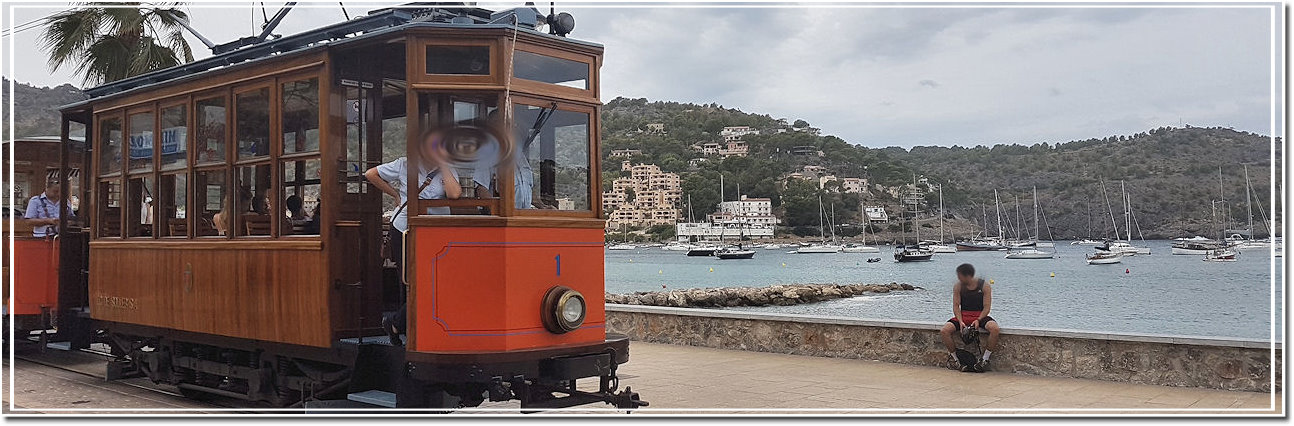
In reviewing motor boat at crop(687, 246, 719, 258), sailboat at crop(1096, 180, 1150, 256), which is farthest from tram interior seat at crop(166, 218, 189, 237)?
motor boat at crop(687, 246, 719, 258)

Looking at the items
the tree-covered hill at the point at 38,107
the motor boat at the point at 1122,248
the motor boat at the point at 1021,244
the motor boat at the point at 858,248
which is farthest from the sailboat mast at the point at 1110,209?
the tree-covered hill at the point at 38,107

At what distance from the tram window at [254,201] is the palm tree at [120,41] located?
6889 mm

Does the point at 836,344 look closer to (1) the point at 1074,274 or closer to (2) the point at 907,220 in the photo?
(2) the point at 907,220

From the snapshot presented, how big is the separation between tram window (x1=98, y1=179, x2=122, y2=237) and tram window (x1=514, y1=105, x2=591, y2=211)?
4.15m

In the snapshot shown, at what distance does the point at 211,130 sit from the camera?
310 inches

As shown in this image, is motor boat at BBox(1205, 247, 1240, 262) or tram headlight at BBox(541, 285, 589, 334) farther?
motor boat at BBox(1205, 247, 1240, 262)

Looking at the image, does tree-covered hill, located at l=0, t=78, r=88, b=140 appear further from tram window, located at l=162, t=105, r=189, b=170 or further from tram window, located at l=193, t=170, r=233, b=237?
tram window, located at l=193, t=170, r=233, b=237

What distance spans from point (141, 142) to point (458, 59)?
3.60 m

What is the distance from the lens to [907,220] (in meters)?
79.0

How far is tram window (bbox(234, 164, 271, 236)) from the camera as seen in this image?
750 cm

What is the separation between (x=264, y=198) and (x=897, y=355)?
225 inches

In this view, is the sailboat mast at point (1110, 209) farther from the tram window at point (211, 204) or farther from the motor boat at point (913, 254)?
the tram window at point (211, 204)

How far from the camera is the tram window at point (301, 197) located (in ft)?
23.8

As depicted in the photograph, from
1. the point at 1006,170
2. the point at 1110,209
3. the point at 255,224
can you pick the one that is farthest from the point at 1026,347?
the point at 1110,209
